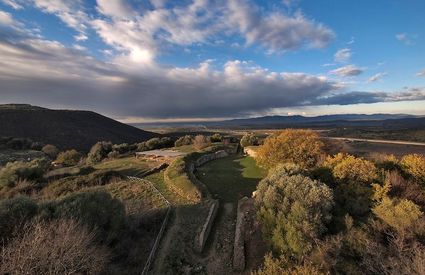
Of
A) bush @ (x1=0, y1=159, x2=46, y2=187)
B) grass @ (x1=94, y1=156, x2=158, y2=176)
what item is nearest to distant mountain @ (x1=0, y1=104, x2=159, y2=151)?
grass @ (x1=94, y1=156, x2=158, y2=176)

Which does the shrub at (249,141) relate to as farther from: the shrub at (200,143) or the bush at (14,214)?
the bush at (14,214)

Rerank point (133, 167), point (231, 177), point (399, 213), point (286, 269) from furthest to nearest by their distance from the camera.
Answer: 1. point (133, 167)
2. point (231, 177)
3. point (399, 213)
4. point (286, 269)

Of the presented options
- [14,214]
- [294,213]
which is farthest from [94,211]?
[294,213]

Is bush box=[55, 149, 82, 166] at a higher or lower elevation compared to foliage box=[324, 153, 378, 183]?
lower

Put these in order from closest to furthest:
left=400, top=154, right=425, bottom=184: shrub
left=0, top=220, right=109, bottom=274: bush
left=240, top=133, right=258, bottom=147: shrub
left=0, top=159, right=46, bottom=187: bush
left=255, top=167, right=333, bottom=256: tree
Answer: left=0, top=220, right=109, bottom=274: bush < left=255, top=167, right=333, bottom=256: tree < left=400, top=154, right=425, bottom=184: shrub < left=0, top=159, right=46, bottom=187: bush < left=240, top=133, right=258, bottom=147: shrub

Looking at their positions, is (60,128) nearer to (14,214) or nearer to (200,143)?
(200,143)

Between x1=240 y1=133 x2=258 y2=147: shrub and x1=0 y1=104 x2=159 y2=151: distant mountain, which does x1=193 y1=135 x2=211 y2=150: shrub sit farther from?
x1=0 y1=104 x2=159 y2=151: distant mountain
